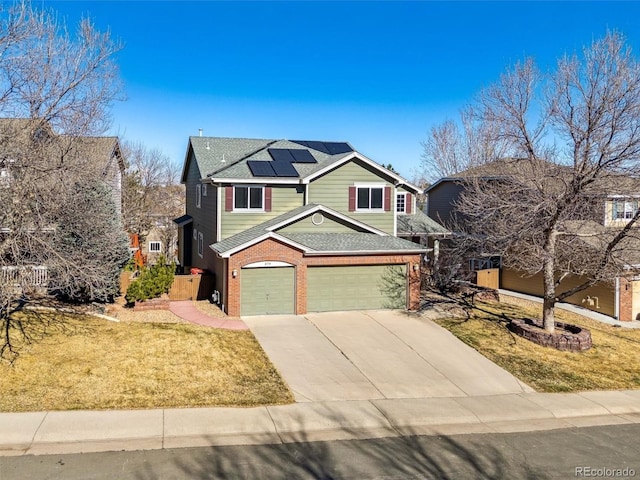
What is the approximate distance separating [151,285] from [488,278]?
59.8ft

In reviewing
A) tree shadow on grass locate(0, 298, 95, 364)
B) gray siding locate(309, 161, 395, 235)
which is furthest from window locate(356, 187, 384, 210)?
tree shadow on grass locate(0, 298, 95, 364)

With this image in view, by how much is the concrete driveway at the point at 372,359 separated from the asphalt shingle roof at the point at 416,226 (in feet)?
25.3

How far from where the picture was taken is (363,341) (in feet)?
54.4

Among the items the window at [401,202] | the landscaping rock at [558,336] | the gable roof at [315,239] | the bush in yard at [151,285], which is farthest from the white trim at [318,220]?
the landscaping rock at [558,336]

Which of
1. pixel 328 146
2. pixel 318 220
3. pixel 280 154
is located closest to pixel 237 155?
pixel 280 154

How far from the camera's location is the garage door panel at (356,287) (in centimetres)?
1977

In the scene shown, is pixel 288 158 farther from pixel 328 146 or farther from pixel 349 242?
pixel 349 242

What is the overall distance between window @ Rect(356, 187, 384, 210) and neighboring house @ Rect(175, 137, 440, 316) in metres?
0.04

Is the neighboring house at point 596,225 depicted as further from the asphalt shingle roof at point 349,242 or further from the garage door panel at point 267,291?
the garage door panel at point 267,291

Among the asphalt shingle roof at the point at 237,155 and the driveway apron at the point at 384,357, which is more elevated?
the asphalt shingle roof at the point at 237,155

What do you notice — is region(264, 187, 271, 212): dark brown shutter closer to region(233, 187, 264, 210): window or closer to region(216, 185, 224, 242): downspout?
region(233, 187, 264, 210): window

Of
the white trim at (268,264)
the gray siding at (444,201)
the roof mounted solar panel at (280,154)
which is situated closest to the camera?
the white trim at (268,264)

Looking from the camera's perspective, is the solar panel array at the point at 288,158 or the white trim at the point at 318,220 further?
the solar panel array at the point at 288,158

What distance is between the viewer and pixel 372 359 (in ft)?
49.2
